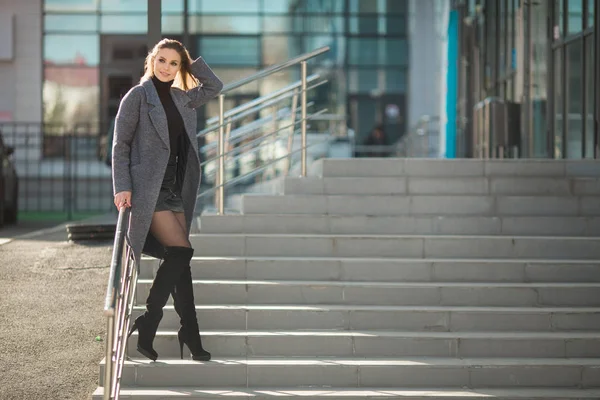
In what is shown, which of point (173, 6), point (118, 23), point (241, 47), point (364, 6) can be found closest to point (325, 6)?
point (364, 6)

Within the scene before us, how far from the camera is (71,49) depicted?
2869cm

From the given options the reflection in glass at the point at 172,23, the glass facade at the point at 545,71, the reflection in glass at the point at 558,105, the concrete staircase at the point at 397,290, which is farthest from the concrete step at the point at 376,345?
the reflection in glass at the point at 172,23

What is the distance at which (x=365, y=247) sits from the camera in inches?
311

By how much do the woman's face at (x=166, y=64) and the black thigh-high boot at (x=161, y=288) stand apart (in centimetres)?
102

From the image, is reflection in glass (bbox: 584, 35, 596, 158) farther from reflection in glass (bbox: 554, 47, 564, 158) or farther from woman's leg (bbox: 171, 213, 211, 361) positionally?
woman's leg (bbox: 171, 213, 211, 361)

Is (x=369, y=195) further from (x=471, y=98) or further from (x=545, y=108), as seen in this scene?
(x=471, y=98)

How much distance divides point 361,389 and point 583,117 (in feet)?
23.2

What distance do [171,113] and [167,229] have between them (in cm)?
69

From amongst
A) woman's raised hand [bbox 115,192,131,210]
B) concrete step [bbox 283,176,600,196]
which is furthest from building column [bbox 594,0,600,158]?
woman's raised hand [bbox 115,192,131,210]

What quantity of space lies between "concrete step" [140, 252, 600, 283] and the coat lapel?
1.70 metres

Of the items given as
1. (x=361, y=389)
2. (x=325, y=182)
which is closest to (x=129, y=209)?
(x=361, y=389)

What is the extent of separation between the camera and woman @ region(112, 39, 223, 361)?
598 cm

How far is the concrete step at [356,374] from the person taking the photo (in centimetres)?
629

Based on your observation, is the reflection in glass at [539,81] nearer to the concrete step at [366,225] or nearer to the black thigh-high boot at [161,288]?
the concrete step at [366,225]
